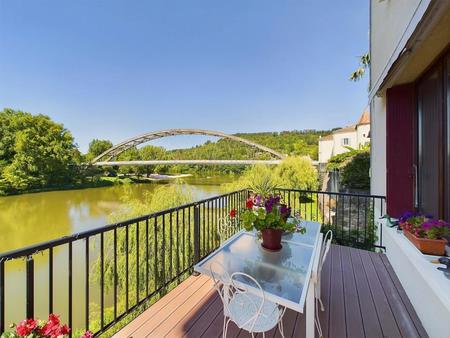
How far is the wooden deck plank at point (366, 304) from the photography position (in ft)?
5.11

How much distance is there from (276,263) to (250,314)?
363 mm

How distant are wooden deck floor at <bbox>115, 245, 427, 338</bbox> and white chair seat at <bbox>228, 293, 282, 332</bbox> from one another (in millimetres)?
277

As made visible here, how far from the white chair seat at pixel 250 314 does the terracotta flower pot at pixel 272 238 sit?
393 mm

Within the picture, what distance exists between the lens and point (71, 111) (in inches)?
867

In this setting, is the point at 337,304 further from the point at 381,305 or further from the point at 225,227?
the point at 225,227

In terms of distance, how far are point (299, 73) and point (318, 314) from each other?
1174cm

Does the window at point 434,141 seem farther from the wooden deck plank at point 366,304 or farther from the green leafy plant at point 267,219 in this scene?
the green leafy plant at point 267,219

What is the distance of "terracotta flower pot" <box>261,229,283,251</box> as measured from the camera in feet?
5.59

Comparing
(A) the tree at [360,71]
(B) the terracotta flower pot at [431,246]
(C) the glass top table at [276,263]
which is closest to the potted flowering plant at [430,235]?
(B) the terracotta flower pot at [431,246]

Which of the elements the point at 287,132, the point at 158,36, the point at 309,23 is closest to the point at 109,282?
the point at 309,23

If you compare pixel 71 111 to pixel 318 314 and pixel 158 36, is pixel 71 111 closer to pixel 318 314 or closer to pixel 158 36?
pixel 158 36

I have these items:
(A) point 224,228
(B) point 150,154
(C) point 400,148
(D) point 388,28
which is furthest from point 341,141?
(A) point 224,228

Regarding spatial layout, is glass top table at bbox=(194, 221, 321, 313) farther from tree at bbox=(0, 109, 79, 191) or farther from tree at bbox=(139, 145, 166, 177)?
tree at bbox=(139, 145, 166, 177)

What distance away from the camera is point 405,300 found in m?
1.89
